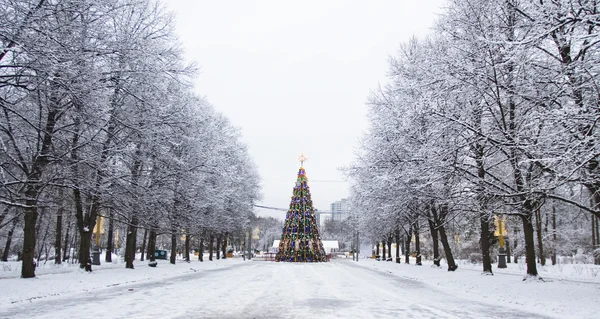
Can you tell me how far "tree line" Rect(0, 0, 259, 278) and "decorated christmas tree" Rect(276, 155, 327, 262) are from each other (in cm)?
1660

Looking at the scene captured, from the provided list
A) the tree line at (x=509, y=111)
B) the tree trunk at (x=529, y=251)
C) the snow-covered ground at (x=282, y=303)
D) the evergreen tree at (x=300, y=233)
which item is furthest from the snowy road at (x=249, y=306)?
the evergreen tree at (x=300, y=233)

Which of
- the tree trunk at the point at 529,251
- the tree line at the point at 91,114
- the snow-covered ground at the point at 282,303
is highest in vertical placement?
the tree line at the point at 91,114

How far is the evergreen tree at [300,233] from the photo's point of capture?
47.3 metres

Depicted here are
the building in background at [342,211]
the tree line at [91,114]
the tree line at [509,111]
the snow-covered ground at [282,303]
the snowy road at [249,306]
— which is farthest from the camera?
the building in background at [342,211]

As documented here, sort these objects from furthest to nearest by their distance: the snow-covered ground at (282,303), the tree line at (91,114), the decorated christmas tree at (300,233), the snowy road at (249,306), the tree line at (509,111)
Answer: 1. the decorated christmas tree at (300,233)
2. the tree line at (509,111)
3. the tree line at (91,114)
4. the snow-covered ground at (282,303)
5. the snowy road at (249,306)

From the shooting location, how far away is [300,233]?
1886 inches

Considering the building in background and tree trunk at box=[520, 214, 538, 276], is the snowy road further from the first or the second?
the building in background

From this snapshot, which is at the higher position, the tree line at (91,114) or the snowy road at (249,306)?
the tree line at (91,114)

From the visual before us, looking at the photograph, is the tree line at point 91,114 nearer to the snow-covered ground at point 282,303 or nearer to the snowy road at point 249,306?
the snow-covered ground at point 282,303

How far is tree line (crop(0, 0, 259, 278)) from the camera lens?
9.97 metres

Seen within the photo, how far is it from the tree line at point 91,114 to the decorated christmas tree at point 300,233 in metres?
16.6

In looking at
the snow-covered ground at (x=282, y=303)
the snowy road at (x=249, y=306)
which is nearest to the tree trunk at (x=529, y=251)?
the snow-covered ground at (x=282, y=303)

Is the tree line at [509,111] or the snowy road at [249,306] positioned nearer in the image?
the snowy road at [249,306]

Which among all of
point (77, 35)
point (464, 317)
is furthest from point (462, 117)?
point (77, 35)
